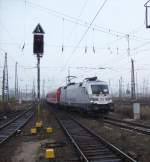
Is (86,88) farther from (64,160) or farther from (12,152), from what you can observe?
(64,160)

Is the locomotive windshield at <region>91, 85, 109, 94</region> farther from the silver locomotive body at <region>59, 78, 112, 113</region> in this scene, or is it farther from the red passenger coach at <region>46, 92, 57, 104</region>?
the red passenger coach at <region>46, 92, 57, 104</region>

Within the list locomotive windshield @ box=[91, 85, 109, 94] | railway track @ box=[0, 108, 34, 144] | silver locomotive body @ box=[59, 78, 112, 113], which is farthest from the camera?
locomotive windshield @ box=[91, 85, 109, 94]

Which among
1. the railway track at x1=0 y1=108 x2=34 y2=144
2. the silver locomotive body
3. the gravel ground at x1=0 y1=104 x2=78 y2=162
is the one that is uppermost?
the silver locomotive body

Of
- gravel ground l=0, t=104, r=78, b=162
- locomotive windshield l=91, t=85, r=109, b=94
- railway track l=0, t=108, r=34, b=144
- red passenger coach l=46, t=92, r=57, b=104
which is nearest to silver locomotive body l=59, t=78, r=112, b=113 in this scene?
locomotive windshield l=91, t=85, r=109, b=94

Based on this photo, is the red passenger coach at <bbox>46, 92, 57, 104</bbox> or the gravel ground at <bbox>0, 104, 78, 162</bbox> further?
the red passenger coach at <bbox>46, 92, 57, 104</bbox>

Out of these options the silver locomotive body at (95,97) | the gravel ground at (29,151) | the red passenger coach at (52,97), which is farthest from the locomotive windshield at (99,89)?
the red passenger coach at (52,97)

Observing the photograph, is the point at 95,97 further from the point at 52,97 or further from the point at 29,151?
the point at 52,97

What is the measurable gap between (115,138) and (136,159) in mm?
5285

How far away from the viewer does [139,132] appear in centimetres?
1828

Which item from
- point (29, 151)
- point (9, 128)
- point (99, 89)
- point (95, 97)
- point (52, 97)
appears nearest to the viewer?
point (29, 151)

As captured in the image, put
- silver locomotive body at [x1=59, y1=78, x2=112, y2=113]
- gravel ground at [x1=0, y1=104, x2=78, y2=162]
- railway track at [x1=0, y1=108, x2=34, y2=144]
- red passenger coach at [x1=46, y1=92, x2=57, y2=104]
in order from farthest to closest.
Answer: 1. red passenger coach at [x1=46, y1=92, x2=57, y2=104]
2. silver locomotive body at [x1=59, y1=78, x2=112, y2=113]
3. railway track at [x1=0, y1=108, x2=34, y2=144]
4. gravel ground at [x1=0, y1=104, x2=78, y2=162]

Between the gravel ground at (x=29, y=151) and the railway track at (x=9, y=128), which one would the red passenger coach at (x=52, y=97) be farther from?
the gravel ground at (x=29, y=151)

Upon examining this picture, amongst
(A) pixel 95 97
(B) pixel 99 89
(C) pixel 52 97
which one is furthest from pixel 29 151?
(C) pixel 52 97

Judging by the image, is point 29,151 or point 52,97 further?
point 52,97
